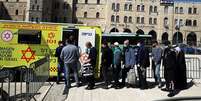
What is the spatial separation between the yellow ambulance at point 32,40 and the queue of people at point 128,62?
213 centimetres

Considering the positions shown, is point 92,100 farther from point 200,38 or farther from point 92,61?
point 200,38

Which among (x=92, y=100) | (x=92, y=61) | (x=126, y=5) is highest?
(x=126, y=5)

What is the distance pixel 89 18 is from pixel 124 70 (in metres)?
90.6

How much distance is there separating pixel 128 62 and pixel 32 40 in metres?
4.52

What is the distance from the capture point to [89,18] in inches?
4193

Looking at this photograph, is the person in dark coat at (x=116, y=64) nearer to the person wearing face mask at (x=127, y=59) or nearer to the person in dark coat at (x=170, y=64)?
the person wearing face mask at (x=127, y=59)

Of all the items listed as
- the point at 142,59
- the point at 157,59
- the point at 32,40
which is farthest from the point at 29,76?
the point at 32,40

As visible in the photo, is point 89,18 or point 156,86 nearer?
point 156,86

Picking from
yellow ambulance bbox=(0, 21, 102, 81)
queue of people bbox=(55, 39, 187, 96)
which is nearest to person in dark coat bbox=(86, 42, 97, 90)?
queue of people bbox=(55, 39, 187, 96)

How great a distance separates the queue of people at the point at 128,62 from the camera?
1500 centimetres

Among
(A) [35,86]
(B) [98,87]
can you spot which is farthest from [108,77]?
(A) [35,86]

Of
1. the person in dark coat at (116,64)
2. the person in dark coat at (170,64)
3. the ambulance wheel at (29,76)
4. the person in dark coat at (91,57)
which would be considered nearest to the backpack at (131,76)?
the person in dark coat at (116,64)

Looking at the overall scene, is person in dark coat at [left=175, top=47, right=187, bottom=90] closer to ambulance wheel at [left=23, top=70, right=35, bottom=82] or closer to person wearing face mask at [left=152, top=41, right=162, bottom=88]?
person wearing face mask at [left=152, top=41, right=162, bottom=88]

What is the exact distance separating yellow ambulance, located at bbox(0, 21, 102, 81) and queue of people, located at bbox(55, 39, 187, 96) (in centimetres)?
213
